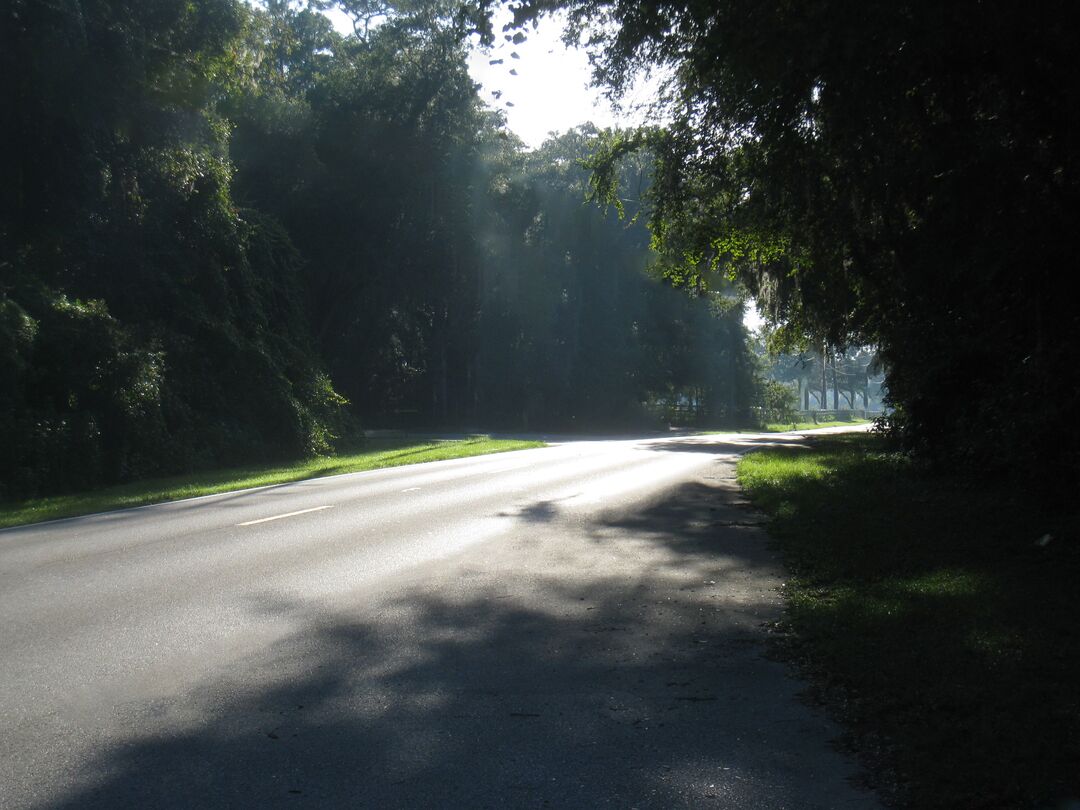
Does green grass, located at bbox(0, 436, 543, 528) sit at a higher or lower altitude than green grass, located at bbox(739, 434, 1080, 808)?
higher

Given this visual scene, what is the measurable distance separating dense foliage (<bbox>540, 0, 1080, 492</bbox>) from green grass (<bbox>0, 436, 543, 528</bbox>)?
10779mm

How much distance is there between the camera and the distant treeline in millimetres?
24766

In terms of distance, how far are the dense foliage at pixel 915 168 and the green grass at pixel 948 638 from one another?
1.78m

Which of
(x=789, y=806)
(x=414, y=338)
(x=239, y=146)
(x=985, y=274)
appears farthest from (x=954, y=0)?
(x=414, y=338)

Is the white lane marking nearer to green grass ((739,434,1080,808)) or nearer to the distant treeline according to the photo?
green grass ((739,434,1080,808))

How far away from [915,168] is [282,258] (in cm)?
2987

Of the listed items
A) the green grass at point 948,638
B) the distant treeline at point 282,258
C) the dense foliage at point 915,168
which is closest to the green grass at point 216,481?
the distant treeline at point 282,258

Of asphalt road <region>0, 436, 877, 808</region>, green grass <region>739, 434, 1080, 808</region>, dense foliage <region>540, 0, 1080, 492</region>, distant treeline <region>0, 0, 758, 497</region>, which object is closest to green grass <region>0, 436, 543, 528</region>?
distant treeline <region>0, 0, 758, 497</region>

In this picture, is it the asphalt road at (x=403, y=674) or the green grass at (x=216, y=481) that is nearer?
the asphalt road at (x=403, y=674)

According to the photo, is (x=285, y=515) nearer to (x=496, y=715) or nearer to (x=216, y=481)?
(x=216, y=481)

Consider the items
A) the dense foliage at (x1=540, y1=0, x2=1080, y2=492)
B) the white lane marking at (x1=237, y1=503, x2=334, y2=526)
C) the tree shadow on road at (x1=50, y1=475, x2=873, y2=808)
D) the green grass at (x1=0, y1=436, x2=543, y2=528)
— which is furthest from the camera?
the green grass at (x1=0, y1=436, x2=543, y2=528)

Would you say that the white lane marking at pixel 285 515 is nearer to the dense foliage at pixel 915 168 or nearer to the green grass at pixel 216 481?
the green grass at pixel 216 481

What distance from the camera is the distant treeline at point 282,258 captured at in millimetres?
24766

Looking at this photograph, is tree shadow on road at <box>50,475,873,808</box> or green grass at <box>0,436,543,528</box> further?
green grass at <box>0,436,543,528</box>
